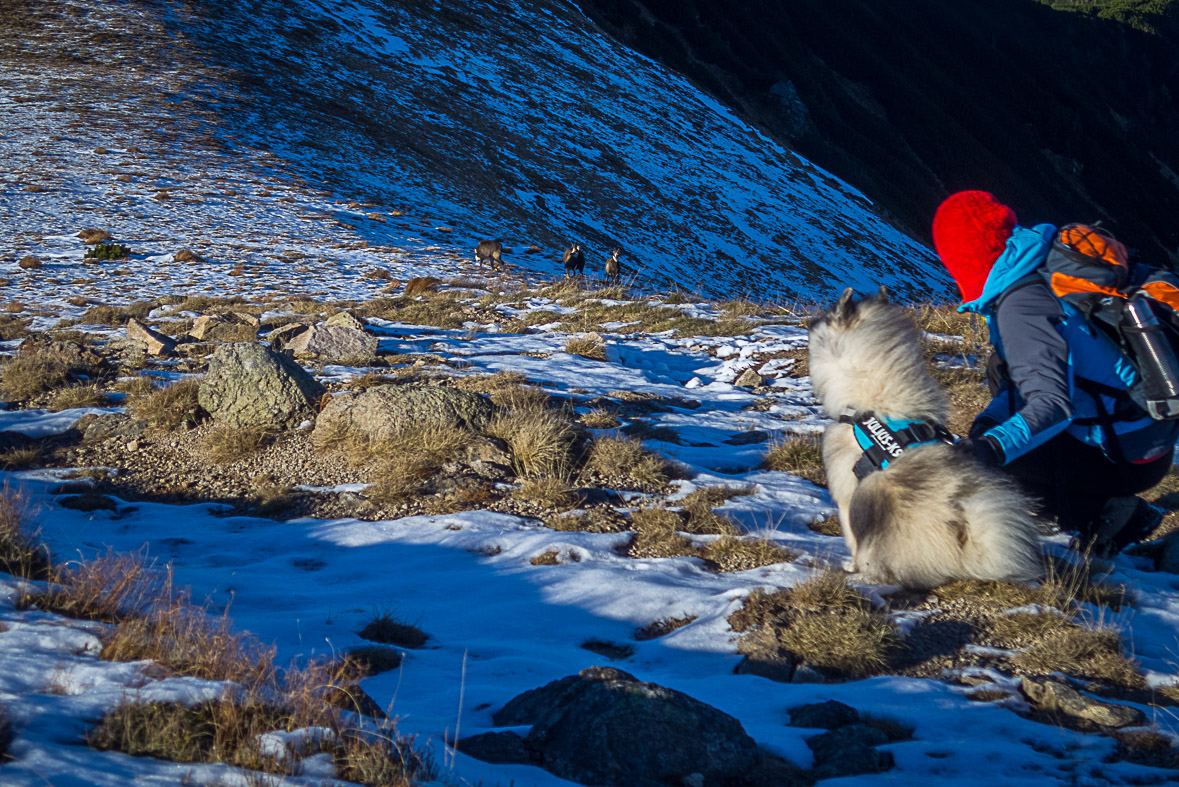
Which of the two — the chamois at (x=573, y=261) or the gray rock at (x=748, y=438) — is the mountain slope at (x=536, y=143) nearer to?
the chamois at (x=573, y=261)

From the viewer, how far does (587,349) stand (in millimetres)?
9508

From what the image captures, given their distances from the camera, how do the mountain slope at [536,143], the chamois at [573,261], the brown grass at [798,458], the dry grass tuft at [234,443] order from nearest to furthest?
the brown grass at [798,458]
the dry grass tuft at [234,443]
the chamois at [573,261]
the mountain slope at [536,143]

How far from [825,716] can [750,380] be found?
5.84m

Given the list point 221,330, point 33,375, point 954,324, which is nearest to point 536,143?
point 221,330

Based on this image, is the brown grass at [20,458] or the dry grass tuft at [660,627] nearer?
the dry grass tuft at [660,627]

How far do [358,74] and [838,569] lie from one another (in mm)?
33015

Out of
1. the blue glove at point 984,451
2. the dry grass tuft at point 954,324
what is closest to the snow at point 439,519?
the blue glove at point 984,451

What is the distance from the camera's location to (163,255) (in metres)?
16.2

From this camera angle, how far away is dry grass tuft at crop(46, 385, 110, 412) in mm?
7004

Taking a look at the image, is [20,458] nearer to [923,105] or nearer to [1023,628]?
[1023,628]

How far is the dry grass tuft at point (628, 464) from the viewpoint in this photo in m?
5.43

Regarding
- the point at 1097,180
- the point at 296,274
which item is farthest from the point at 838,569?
the point at 1097,180

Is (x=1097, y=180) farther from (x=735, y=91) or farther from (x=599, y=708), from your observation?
(x=599, y=708)

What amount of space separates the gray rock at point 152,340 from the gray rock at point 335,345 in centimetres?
140
